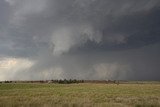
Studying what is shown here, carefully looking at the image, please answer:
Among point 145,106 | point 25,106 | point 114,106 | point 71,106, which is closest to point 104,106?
point 114,106

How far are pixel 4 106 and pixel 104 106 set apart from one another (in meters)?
8.41

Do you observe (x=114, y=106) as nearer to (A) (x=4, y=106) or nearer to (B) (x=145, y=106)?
(B) (x=145, y=106)

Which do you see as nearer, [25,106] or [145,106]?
[25,106]

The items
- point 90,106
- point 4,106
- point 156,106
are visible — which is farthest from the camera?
point 156,106

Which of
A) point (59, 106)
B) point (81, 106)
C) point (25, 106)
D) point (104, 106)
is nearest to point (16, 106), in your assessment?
point (25, 106)

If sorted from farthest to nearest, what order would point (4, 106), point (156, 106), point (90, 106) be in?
point (156, 106)
point (90, 106)
point (4, 106)

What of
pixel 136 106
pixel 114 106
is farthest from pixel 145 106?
pixel 114 106

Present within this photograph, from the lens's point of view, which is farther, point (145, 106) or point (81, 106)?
point (145, 106)

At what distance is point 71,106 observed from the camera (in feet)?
80.3

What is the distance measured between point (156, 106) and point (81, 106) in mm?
7280

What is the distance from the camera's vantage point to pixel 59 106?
23594 millimetres

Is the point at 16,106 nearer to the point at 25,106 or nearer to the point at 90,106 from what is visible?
the point at 25,106

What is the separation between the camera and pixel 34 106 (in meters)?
23.6

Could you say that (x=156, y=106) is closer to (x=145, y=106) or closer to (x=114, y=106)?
(x=145, y=106)
